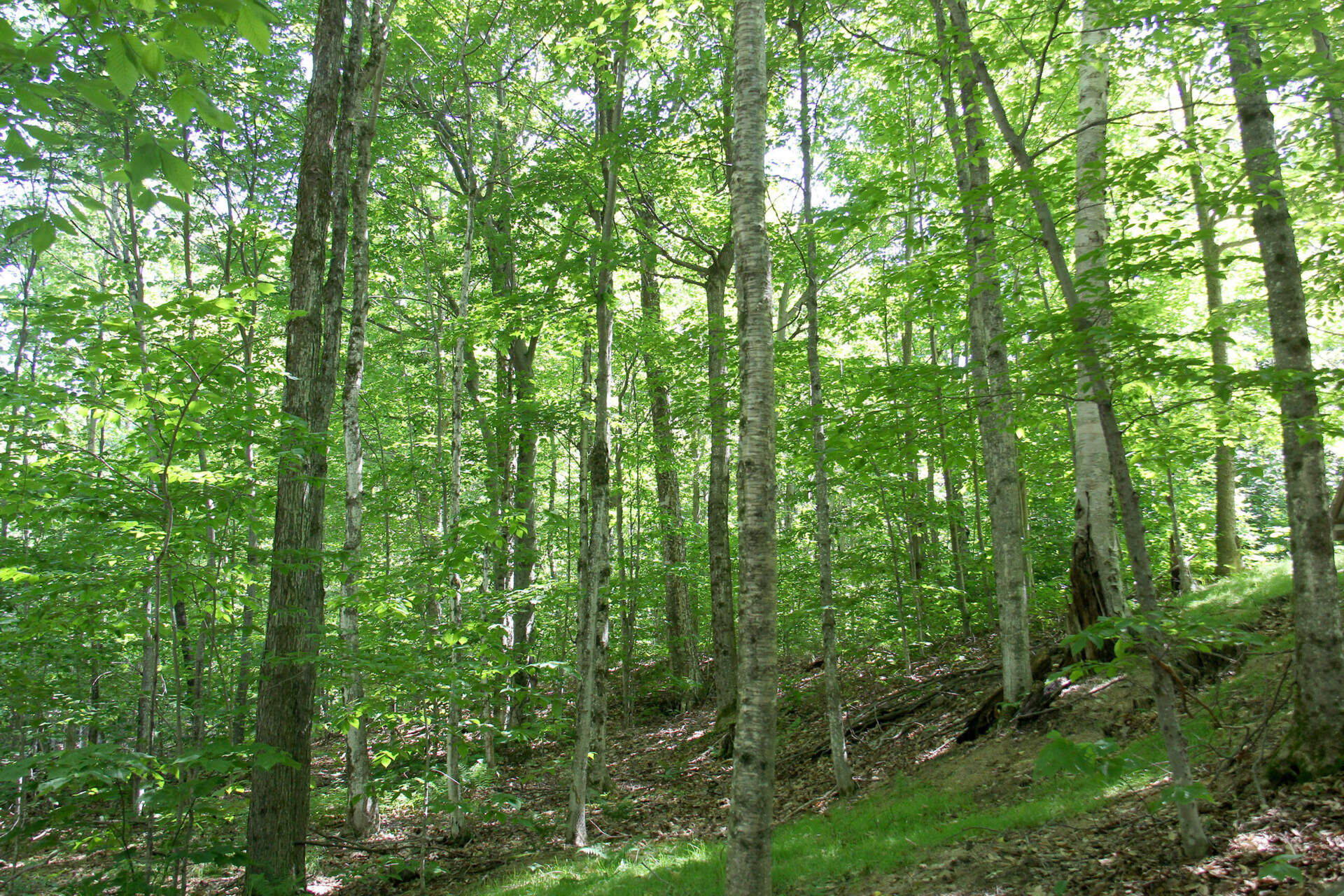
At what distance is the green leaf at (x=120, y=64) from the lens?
200 centimetres

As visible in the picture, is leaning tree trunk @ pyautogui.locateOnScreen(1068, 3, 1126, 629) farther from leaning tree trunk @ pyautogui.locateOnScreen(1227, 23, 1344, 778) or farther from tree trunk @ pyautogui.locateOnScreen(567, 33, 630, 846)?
tree trunk @ pyautogui.locateOnScreen(567, 33, 630, 846)

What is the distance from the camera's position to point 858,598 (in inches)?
435

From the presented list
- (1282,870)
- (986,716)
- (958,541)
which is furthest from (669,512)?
(1282,870)

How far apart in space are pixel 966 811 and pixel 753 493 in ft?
12.9

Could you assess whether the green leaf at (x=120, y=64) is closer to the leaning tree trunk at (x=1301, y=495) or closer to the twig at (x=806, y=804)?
the leaning tree trunk at (x=1301, y=495)

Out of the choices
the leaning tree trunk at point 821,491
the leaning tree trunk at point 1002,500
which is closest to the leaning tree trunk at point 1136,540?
the leaning tree trunk at point 1002,500

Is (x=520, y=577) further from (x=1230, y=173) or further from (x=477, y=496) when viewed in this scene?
(x=1230, y=173)

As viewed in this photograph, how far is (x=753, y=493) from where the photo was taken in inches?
163

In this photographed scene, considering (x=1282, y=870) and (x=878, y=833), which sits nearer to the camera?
(x=1282, y=870)

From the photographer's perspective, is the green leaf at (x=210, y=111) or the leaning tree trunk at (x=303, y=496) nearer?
the green leaf at (x=210, y=111)

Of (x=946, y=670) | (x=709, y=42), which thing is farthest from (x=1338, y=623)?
(x=709, y=42)

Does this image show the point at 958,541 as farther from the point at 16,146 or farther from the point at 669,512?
the point at 16,146

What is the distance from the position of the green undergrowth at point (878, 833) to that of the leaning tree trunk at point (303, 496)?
2051 millimetres

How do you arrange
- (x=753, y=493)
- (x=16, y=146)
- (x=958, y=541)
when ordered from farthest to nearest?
(x=958, y=541)
(x=753, y=493)
(x=16, y=146)
